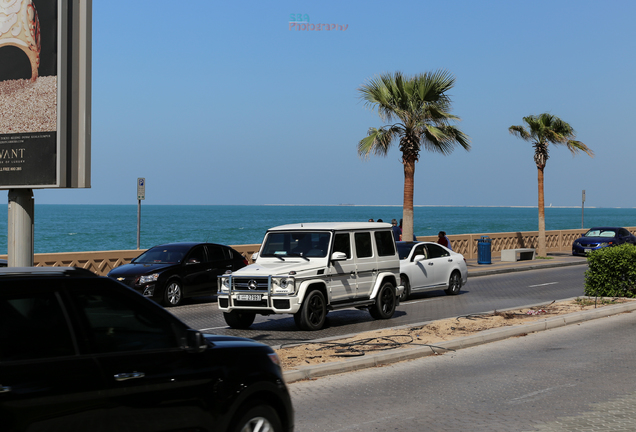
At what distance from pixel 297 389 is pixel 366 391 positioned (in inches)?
32.0

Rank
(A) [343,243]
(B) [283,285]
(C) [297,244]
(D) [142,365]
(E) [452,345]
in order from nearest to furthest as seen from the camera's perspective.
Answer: (D) [142,365] < (E) [452,345] < (B) [283,285] < (C) [297,244] < (A) [343,243]

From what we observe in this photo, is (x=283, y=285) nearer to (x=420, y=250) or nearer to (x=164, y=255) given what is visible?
(x=164, y=255)

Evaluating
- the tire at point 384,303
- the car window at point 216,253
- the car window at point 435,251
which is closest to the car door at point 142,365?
the tire at point 384,303

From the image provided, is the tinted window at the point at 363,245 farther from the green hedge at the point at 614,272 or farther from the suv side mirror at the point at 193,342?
the suv side mirror at the point at 193,342

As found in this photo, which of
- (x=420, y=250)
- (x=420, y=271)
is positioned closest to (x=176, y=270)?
(x=420, y=271)

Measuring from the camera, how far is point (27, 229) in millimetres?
10148

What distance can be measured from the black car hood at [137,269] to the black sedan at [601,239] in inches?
968

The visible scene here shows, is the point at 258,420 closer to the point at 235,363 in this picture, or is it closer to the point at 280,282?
the point at 235,363

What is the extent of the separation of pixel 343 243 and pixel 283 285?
1.82m

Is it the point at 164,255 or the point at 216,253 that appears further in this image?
the point at 216,253

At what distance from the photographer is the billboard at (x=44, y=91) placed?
32.7 feet

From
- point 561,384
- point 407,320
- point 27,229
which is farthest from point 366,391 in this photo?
point 407,320

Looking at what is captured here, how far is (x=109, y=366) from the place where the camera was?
3.96m

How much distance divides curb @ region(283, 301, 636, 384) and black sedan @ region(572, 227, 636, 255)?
21.0 metres
